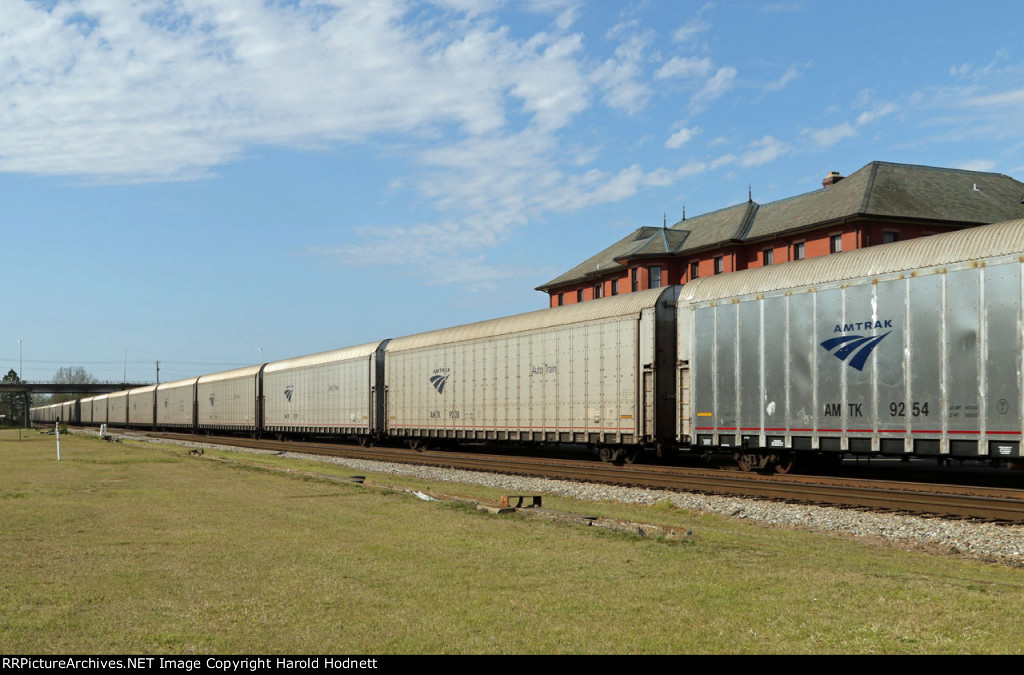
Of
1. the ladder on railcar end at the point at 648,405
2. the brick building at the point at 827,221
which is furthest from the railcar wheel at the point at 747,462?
the brick building at the point at 827,221

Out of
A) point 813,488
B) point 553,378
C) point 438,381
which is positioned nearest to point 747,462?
point 813,488

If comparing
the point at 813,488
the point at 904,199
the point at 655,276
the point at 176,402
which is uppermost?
the point at 904,199

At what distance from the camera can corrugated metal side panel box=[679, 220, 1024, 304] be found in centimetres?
1675

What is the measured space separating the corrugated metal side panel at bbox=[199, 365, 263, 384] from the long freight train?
2718 cm

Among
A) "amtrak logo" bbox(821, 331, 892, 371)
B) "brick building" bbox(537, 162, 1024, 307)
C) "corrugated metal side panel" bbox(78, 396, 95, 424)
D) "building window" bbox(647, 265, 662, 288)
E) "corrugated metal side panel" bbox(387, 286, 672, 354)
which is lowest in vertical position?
"corrugated metal side panel" bbox(78, 396, 95, 424)

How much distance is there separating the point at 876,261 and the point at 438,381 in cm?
2194

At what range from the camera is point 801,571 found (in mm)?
9195

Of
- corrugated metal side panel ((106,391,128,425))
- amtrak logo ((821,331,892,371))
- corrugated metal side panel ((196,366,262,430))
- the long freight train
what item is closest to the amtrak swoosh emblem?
the long freight train

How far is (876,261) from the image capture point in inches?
747

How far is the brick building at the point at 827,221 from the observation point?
55.0 metres

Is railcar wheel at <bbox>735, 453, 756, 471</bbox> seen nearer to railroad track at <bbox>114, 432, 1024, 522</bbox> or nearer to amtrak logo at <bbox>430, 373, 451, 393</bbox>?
railroad track at <bbox>114, 432, 1024, 522</bbox>

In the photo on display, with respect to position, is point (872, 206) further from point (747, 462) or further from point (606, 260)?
point (747, 462)

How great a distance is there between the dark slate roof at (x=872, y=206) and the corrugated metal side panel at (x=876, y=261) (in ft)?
114
